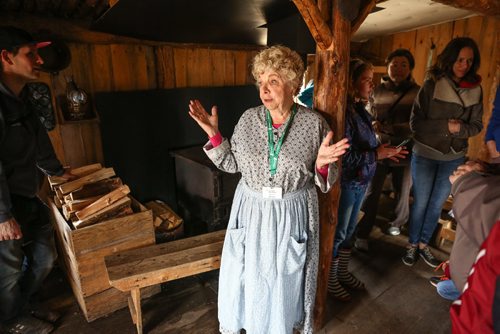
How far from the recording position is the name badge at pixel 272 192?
1.67m

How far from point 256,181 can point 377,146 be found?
3.23ft

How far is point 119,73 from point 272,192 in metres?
1.92

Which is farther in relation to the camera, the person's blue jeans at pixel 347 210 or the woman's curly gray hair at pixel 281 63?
the person's blue jeans at pixel 347 210

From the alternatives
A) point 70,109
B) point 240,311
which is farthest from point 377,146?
point 70,109

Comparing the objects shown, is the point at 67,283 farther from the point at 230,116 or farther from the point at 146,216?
the point at 230,116

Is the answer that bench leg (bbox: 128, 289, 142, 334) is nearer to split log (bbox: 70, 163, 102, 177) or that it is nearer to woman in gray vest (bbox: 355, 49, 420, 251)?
split log (bbox: 70, 163, 102, 177)

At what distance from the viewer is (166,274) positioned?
206 centimetres

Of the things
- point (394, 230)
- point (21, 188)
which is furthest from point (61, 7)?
point (394, 230)

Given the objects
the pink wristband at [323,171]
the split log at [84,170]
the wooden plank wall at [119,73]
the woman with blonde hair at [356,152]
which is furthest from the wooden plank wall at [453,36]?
the split log at [84,170]

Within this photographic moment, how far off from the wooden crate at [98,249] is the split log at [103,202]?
0.09 meters

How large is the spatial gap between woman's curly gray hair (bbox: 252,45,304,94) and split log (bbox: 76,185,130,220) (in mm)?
1282

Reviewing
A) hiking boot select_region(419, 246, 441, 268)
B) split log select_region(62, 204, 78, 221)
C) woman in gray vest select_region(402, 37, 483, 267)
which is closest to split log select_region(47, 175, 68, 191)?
split log select_region(62, 204, 78, 221)

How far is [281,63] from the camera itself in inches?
62.8

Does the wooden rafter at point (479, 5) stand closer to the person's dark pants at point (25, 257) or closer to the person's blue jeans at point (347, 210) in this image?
the person's blue jeans at point (347, 210)
